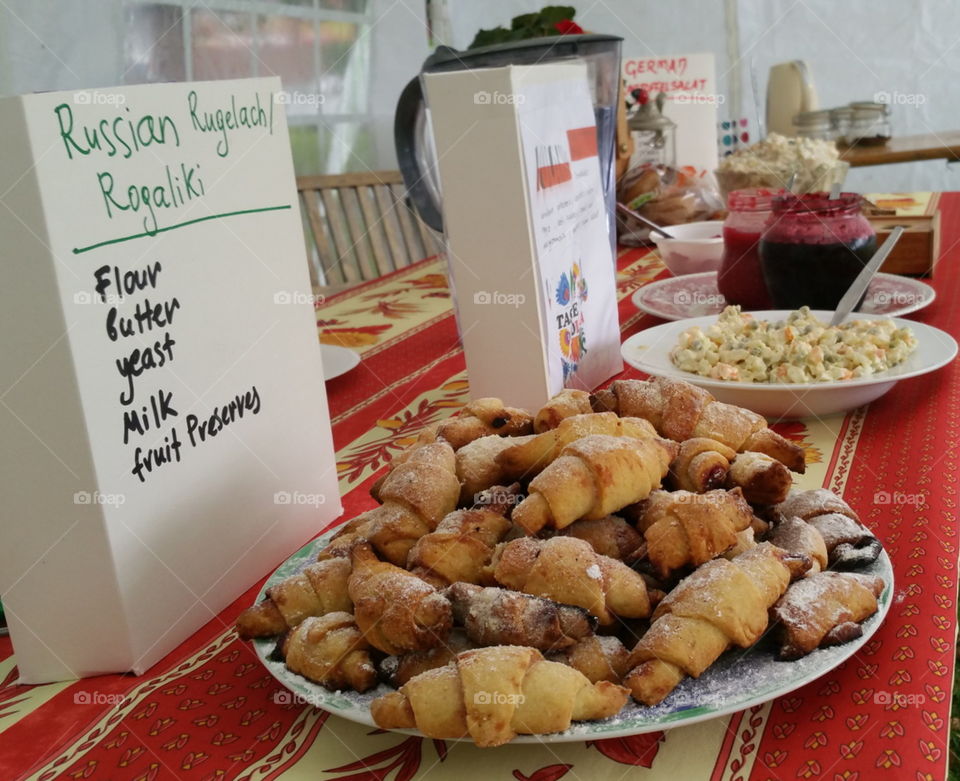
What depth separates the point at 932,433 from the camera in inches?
42.3

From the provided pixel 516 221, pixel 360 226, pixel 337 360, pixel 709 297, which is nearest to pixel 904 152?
pixel 360 226

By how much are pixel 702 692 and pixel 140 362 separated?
46 centimetres

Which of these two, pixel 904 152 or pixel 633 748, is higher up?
pixel 904 152

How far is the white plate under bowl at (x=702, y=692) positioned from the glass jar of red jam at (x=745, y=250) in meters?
0.99

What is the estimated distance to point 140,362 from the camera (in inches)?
28.3

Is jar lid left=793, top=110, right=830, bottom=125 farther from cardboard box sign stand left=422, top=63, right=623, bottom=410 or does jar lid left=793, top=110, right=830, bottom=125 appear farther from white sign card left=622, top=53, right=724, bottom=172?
cardboard box sign stand left=422, top=63, right=623, bottom=410

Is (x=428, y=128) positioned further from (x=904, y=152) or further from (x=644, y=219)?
(x=904, y=152)

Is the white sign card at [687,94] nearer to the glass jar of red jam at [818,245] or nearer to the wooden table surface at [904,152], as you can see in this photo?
the wooden table surface at [904,152]

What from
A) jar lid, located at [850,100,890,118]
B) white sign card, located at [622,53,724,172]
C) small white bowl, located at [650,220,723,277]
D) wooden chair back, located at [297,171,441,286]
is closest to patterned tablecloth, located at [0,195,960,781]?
small white bowl, located at [650,220,723,277]

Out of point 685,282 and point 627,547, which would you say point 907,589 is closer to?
point 627,547

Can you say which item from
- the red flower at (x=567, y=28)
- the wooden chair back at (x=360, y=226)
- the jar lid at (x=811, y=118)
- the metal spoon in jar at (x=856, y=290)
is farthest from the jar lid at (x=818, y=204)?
the jar lid at (x=811, y=118)

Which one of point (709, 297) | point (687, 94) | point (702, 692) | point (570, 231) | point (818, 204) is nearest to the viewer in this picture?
point (702, 692)

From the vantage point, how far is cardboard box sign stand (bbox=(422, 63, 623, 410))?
1.08m

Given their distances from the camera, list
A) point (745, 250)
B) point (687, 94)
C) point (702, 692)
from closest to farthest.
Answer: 1. point (702, 692)
2. point (745, 250)
3. point (687, 94)
